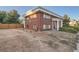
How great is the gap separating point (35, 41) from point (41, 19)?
0.27m

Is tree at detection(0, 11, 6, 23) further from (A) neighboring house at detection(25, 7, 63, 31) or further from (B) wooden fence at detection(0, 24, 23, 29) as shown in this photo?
(A) neighboring house at detection(25, 7, 63, 31)

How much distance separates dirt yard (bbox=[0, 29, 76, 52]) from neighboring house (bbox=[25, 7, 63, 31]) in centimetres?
7

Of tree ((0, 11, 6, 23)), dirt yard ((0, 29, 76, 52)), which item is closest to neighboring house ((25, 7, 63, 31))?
dirt yard ((0, 29, 76, 52))

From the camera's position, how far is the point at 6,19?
8.18 feet

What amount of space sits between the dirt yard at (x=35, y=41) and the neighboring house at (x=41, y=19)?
71mm

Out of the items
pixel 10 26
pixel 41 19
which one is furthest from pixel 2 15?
pixel 41 19

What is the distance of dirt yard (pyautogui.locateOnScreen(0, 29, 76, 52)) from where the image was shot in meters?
2.45

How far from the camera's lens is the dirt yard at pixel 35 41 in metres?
2.45

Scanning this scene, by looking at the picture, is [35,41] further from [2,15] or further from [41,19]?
[2,15]

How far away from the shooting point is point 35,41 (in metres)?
2.47

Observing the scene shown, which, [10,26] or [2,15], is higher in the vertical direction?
[2,15]
